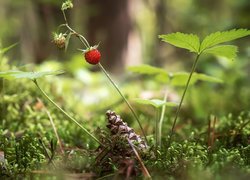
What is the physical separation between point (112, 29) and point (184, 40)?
4878 millimetres

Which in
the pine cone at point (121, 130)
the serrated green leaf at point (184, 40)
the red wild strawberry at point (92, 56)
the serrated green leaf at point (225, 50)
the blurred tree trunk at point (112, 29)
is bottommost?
the pine cone at point (121, 130)

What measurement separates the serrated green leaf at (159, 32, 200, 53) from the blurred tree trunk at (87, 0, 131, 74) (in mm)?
4714

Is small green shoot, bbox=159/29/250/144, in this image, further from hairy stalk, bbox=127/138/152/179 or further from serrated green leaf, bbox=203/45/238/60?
hairy stalk, bbox=127/138/152/179

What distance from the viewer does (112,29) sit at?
5922mm

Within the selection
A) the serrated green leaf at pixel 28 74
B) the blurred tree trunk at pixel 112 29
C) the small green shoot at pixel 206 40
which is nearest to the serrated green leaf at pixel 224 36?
the small green shoot at pixel 206 40

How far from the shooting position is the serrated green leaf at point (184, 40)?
110 centimetres

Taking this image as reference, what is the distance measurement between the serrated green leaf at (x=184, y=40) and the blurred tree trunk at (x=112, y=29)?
186 inches

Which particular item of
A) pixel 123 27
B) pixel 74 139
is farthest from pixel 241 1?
pixel 74 139

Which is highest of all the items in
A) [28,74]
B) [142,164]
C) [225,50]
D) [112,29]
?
[112,29]

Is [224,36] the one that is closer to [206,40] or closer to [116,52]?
[206,40]

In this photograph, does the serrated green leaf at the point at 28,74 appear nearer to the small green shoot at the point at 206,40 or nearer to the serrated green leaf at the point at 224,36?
the small green shoot at the point at 206,40

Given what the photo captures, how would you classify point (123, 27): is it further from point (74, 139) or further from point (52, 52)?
point (74, 139)

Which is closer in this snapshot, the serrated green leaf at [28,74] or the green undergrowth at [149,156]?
the green undergrowth at [149,156]

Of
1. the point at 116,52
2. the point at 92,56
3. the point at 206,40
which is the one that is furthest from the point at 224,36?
the point at 116,52
